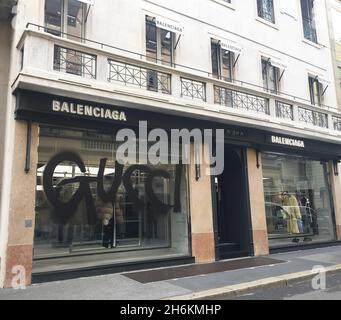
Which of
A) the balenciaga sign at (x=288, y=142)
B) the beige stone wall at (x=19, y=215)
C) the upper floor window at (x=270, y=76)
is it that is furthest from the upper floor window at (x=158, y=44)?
the beige stone wall at (x=19, y=215)

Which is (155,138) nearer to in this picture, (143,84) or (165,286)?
(143,84)

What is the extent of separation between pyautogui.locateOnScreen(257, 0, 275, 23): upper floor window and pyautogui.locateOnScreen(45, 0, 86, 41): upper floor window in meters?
7.23

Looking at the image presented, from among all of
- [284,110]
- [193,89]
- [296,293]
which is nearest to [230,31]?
[193,89]

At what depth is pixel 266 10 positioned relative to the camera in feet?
44.2

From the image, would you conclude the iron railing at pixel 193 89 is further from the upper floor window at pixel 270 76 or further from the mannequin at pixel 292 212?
the mannequin at pixel 292 212

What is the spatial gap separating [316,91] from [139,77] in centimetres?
918

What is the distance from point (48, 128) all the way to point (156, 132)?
2759 millimetres

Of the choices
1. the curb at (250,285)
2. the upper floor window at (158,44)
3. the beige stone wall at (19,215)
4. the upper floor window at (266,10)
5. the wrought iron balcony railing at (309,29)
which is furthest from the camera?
the wrought iron balcony railing at (309,29)

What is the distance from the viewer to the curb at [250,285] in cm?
629

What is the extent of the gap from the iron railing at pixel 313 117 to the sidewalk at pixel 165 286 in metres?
5.96

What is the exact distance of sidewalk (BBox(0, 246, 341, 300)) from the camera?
6.32 meters

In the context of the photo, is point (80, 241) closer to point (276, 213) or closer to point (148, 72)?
point (148, 72)

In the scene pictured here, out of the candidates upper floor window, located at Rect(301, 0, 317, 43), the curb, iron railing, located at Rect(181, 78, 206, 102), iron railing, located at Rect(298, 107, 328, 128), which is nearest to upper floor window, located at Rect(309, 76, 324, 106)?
iron railing, located at Rect(298, 107, 328, 128)

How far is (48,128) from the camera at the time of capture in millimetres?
7996
